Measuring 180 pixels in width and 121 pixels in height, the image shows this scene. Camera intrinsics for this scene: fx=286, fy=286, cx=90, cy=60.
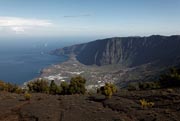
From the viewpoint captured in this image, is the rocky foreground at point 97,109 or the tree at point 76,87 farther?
the tree at point 76,87

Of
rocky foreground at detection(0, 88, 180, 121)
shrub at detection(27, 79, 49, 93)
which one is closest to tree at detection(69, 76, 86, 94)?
shrub at detection(27, 79, 49, 93)

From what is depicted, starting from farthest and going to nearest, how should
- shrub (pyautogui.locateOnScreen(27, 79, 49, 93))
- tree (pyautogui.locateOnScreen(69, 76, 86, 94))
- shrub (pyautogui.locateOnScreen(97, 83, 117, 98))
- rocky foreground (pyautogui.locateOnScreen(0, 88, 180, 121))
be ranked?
shrub (pyautogui.locateOnScreen(27, 79, 49, 93)) < tree (pyautogui.locateOnScreen(69, 76, 86, 94)) < shrub (pyautogui.locateOnScreen(97, 83, 117, 98)) < rocky foreground (pyautogui.locateOnScreen(0, 88, 180, 121))

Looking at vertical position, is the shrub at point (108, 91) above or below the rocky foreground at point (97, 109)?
above

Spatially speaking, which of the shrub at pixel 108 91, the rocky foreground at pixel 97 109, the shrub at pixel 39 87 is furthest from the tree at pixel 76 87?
the rocky foreground at pixel 97 109

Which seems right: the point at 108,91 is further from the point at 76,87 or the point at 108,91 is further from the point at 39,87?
the point at 39,87

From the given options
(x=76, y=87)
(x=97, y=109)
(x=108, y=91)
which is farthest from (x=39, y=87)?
(x=97, y=109)

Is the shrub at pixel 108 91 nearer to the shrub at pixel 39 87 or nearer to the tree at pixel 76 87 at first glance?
the tree at pixel 76 87

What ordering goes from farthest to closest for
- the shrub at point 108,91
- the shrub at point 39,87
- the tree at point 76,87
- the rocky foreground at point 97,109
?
the shrub at point 39,87 → the tree at point 76,87 → the shrub at point 108,91 → the rocky foreground at point 97,109

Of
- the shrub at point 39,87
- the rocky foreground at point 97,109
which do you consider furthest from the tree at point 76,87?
the rocky foreground at point 97,109

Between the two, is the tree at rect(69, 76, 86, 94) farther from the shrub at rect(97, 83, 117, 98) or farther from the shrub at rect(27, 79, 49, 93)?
the shrub at rect(97, 83, 117, 98)

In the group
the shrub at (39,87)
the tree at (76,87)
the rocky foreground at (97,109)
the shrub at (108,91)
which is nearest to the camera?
the rocky foreground at (97,109)
